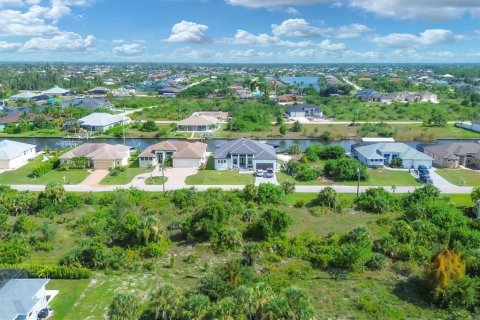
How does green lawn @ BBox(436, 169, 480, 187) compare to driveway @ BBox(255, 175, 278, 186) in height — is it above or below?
above

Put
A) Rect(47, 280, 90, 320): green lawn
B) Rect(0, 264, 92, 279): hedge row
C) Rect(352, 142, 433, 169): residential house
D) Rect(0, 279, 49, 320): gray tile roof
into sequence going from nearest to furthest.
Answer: Rect(0, 279, 49, 320): gray tile roof
Rect(47, 280, 90, 320): green lawn
Rect(0, 264, 92, 279): hedge row
Rect(352, 142, 433, 169): residential house

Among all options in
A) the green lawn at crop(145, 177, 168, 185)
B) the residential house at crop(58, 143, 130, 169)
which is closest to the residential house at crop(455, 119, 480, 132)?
the green lawn at crop(145, 177, 168, 185)

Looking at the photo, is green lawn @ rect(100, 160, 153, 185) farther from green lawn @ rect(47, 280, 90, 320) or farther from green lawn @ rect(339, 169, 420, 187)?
green lawn @ rect(339, 169, 420, 187)

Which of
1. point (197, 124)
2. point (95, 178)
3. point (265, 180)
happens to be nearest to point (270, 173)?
point (265, 180)

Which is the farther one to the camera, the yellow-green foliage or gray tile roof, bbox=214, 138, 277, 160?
gray tile roof, bbox=214, 138, 277, 160

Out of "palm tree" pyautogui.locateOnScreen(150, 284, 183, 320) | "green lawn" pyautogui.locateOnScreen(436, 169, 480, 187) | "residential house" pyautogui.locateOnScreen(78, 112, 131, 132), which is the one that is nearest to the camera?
"palm tree" pyautogui.locateOnScreen(150, 284, 183, 320)

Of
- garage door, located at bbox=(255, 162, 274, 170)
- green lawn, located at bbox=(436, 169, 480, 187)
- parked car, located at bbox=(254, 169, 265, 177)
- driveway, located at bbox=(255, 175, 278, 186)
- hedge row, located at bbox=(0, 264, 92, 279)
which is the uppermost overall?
garage door, located at bbox=(255, 162, 274, 170)

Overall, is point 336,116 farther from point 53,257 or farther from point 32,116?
point 53,257
